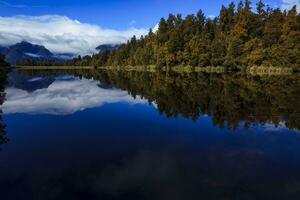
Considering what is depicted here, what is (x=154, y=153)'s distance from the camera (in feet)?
49.7

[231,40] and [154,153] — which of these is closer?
[154,153]

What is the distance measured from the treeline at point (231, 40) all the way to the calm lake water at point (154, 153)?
63955 mm

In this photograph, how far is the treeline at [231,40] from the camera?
8769 centimetres

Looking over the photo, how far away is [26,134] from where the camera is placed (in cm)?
1989

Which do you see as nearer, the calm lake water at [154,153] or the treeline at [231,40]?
the calm lake water at [154,153]

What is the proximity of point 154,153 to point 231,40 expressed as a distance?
8570 cm

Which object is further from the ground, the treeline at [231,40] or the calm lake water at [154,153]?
the treeline at [231,40]

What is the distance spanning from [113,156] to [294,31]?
287ft

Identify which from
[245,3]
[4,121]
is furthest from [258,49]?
[4,121]

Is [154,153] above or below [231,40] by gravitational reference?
below

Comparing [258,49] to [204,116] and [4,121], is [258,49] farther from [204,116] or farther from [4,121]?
[4,121]

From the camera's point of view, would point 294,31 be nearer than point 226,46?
Yes

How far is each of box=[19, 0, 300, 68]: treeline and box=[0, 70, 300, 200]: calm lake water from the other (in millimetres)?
63955

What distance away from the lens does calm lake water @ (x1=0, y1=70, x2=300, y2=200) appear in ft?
35.7
